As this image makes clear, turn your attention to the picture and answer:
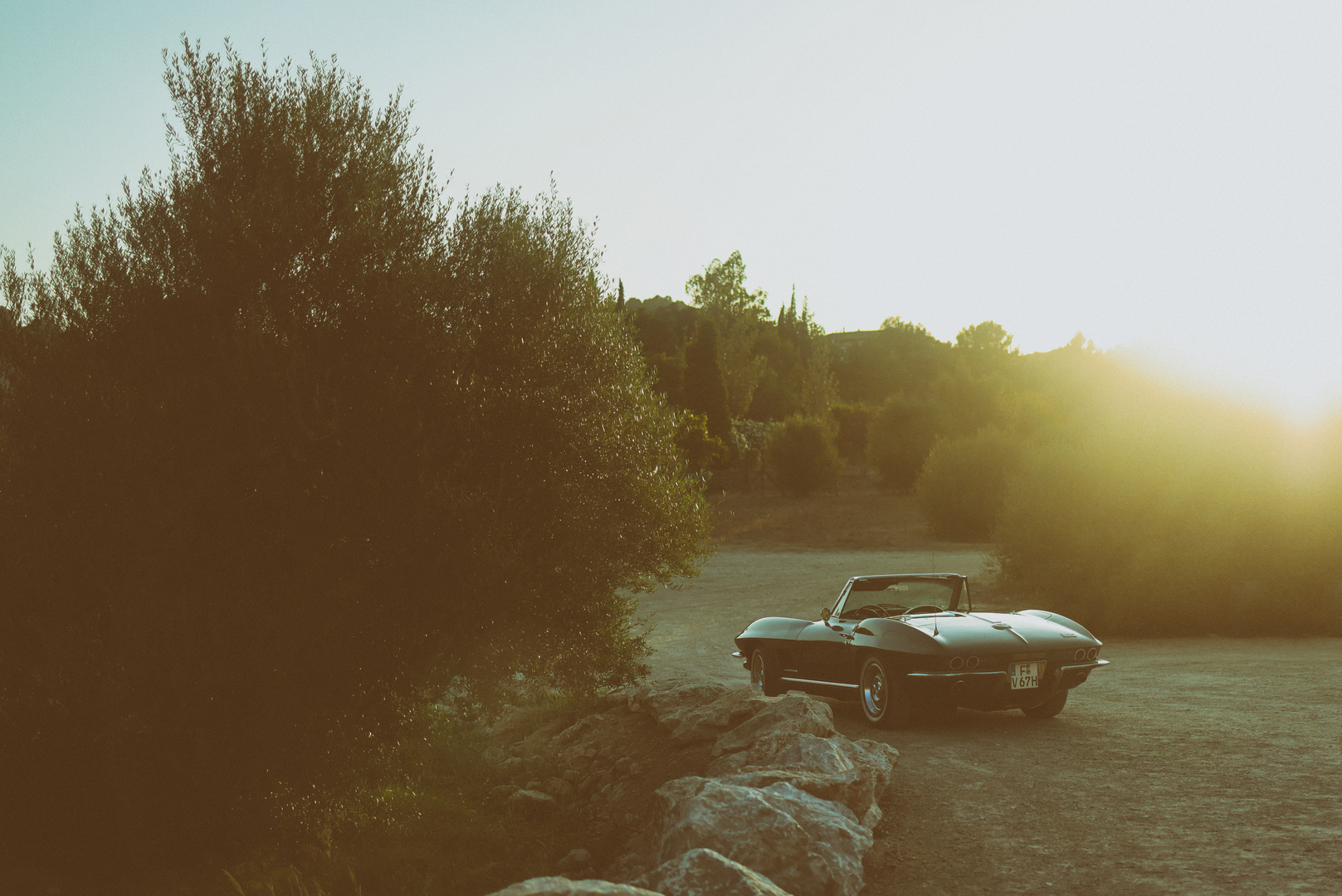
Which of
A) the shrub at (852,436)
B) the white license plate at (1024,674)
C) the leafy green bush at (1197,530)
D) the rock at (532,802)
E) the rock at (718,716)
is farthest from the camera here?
the shrub at (852,436)

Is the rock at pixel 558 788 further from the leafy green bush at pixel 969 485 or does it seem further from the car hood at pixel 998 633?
the leafy green bush at pixel 969 485

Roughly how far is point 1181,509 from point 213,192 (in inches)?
671

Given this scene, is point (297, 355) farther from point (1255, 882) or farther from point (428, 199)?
point (1255, 882)

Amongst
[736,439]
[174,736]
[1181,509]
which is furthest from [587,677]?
[736,439]

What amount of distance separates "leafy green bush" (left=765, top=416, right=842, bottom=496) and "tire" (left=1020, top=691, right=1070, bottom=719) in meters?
39.0

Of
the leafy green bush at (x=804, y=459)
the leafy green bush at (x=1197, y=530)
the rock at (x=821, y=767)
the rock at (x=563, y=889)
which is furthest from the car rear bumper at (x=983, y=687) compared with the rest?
the leafy green bush at (x=804, y=459)

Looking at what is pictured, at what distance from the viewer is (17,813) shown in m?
6.98

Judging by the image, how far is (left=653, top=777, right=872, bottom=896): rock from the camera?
5.18m

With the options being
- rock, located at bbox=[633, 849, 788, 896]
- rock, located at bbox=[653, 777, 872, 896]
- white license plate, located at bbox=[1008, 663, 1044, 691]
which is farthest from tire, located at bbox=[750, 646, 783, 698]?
rock, located at bbox=[633, 849, 788, 896]

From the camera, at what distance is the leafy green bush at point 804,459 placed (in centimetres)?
4847

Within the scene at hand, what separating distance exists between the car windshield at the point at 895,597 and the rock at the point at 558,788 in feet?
10.3

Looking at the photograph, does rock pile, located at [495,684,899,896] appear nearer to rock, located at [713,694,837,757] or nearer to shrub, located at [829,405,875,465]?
rock, located at [713,694,837,757]

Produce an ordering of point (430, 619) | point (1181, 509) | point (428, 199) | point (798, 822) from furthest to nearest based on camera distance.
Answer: point (1181, 509), point (428, 199), point (430, 619), point (798, 822)

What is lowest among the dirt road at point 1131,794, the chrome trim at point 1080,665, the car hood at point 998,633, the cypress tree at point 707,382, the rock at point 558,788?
the rock at point 558,788
